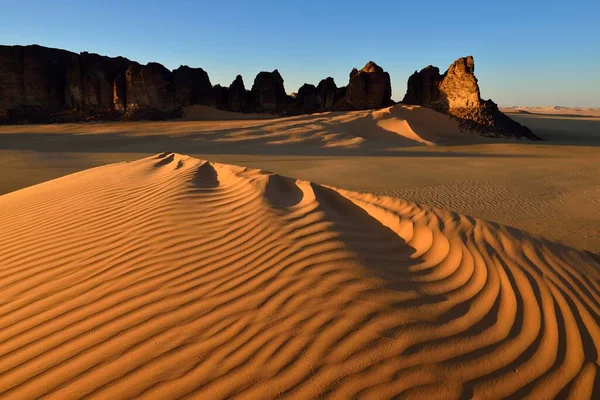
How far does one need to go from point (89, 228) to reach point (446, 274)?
3425mm

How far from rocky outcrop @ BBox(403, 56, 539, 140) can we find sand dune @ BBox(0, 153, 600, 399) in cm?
2231

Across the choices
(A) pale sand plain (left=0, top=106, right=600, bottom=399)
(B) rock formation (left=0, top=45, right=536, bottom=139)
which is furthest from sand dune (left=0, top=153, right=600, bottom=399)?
(B) rock formation (left=0, top=45, right=536, bottom=139)

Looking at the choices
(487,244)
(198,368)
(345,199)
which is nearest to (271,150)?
(345,199)

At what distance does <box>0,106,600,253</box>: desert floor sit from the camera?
7.35 m

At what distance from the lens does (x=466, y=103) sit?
24.3 meters

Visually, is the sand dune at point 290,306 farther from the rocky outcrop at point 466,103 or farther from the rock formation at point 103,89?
the rock formation at point 103,89

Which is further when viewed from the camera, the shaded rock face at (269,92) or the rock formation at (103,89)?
the shaded rock face at (269,92)

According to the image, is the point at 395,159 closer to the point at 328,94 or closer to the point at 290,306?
the point at 290,306

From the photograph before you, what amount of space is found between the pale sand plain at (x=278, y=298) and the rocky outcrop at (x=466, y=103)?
2010cm

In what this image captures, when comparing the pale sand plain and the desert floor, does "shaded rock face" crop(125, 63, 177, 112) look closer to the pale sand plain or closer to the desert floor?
the desert floor

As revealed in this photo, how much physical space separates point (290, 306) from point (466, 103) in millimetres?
25984

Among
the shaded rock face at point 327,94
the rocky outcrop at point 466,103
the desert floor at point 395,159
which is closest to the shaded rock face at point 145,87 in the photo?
the desert floor at point 395,159

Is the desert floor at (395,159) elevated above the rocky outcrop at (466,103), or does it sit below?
below

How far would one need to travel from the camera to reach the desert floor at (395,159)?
7348mm
